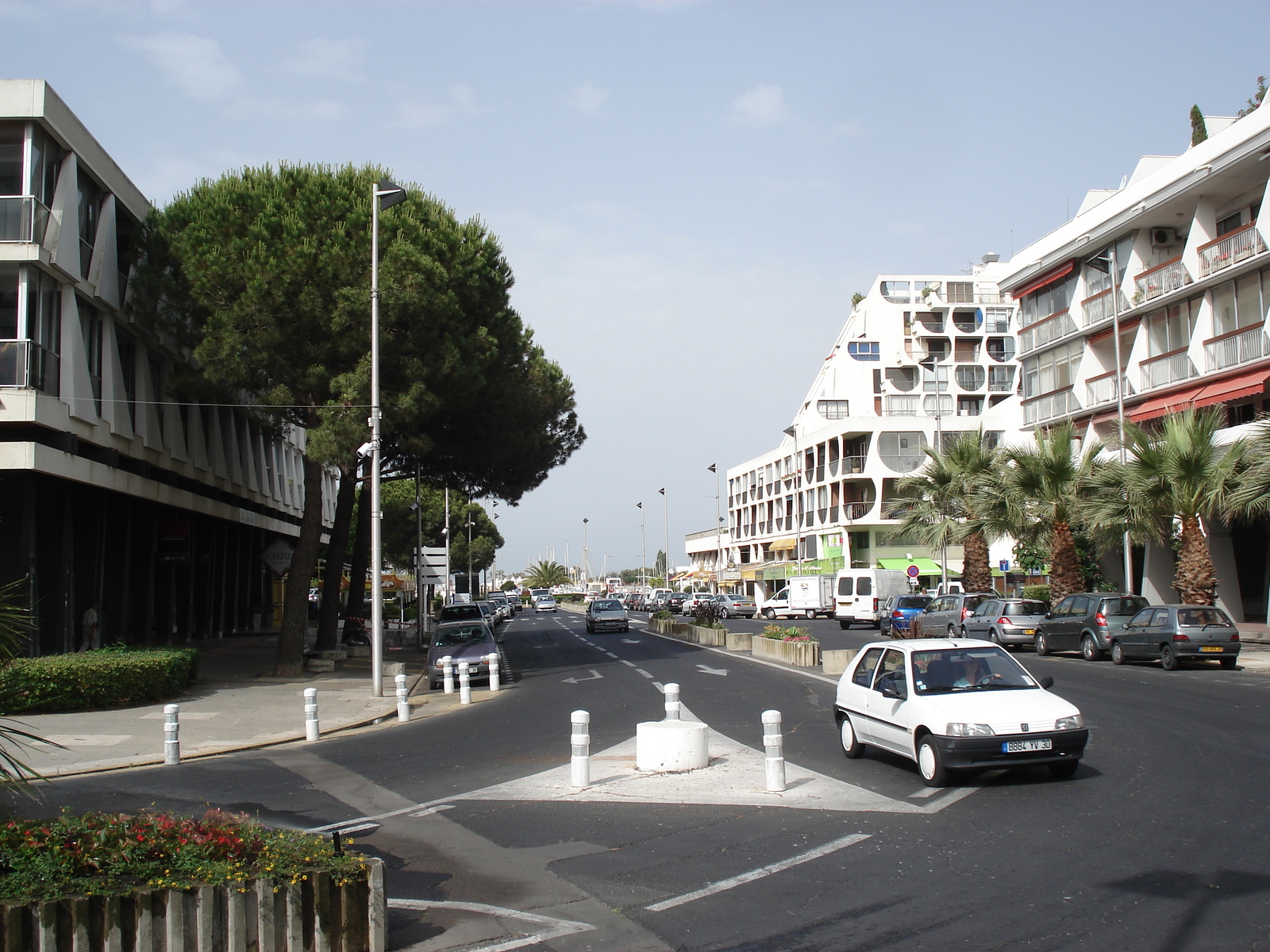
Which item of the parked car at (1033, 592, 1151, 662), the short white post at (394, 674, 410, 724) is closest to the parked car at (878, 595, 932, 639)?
the parked car at (1033, 592, 1151, 662)

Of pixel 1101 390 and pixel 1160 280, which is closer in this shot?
pixel 1160 280

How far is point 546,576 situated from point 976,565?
426ft

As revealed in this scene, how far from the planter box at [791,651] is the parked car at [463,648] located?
26.0ft

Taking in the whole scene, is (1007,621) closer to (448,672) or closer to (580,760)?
(448,672)

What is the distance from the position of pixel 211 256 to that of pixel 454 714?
12544 mm

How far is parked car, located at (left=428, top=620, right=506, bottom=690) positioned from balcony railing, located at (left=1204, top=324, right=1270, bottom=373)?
78.2 feet

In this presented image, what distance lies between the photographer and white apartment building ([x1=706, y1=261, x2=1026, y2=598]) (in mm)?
71062

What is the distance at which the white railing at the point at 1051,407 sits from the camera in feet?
139

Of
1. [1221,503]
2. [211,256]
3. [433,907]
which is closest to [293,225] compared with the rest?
[211,256]

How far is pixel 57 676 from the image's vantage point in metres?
19.1

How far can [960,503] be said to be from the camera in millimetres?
40344

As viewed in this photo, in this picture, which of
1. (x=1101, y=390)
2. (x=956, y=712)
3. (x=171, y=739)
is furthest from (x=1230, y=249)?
(x=171, y=739)

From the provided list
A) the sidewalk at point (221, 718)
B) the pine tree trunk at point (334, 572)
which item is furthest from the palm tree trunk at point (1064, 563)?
the pine tree trunk at point (334, 572)

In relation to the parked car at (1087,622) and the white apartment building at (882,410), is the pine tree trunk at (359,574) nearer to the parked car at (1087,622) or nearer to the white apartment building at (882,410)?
the parked car at (1087,622)
